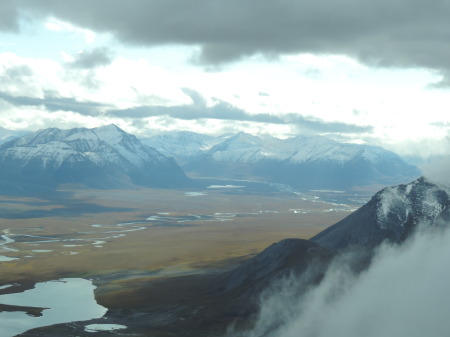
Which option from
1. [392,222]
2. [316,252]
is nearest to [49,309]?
[316,252]

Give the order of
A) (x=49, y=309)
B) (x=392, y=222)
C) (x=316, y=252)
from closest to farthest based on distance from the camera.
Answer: (x=316, y=252) < (x=49, y=309) < (x=392, y=222)

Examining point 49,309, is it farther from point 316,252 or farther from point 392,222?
point 392,222

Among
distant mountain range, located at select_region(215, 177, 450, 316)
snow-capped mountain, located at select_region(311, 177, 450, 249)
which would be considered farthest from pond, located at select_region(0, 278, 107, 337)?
snow-capped mountain, located at select_region(311, 177, 450, 249)

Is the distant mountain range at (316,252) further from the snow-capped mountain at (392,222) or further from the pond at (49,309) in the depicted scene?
the pond at (49,309)

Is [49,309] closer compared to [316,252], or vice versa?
[316,252]

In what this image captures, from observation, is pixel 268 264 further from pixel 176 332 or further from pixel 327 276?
pixel 176 332

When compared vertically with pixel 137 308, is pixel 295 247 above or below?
above

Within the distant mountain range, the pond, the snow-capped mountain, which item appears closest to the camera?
the pond

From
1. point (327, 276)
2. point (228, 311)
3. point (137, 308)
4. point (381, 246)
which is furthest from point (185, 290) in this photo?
point (381, 246)

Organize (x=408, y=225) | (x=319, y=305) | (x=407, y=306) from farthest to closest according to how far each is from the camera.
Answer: (x=408, y=225) → (x=319, y=305) → (x=407, y=306)

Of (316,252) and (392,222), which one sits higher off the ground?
(392,222)

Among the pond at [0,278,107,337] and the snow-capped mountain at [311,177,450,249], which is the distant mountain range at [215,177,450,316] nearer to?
the snow-capped mountain at [311,177,450,249]
